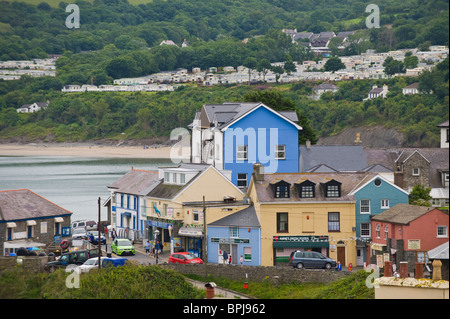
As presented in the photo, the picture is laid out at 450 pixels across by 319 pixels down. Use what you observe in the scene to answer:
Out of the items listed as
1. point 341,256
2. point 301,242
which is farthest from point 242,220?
point 341,256

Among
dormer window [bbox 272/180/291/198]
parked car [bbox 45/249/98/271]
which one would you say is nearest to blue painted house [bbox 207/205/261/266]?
dormer window [bbox 272/180/291/198]

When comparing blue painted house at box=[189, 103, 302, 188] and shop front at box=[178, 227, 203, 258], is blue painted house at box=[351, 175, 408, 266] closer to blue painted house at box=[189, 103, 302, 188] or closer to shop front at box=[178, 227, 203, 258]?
shop front at box=[178, 227, 203, 258]

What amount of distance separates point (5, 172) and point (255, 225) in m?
110

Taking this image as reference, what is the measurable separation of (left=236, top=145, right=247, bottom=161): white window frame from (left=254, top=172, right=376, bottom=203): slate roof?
414 inches

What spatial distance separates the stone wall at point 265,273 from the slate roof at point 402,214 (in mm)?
5046

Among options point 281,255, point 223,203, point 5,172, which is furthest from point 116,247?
point 5,172

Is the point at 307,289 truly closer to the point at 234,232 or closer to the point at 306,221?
the point at 306,221

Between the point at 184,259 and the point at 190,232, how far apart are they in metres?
4.26

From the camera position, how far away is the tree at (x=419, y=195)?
48844mm

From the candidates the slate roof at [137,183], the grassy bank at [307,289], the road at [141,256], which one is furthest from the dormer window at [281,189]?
the slate roof at [137,183]

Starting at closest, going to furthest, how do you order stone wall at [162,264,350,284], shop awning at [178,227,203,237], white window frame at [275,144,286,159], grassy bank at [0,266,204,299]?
grassy bank at [0,266,204,299], stone wall at [162,264,350,284], shop awning at [178,227,203,237], white window frame at [275,144,286,159]

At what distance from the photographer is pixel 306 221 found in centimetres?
4553

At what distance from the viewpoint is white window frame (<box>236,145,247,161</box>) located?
58094 millimetres
